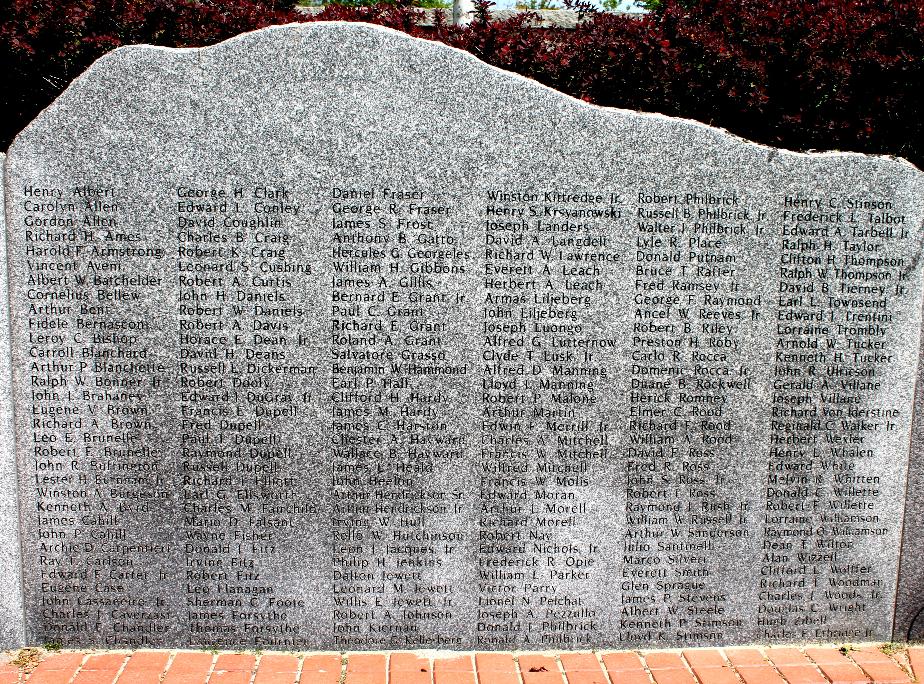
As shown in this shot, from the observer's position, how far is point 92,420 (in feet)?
13.4

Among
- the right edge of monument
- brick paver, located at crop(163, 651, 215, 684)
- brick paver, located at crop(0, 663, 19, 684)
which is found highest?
the right edge of monument

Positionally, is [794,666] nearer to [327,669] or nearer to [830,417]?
[830,417]

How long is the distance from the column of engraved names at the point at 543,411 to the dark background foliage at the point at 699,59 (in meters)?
2.02

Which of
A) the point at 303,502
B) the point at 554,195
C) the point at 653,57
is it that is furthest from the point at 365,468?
the point at 653,57

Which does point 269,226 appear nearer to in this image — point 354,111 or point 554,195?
point 354,111

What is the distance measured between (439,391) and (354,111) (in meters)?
1.77

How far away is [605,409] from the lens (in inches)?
165

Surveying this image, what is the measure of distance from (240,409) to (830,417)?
3.76 meters

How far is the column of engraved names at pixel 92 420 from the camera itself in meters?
3.97

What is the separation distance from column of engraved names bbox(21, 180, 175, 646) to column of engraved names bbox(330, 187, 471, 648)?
1139 millimetres

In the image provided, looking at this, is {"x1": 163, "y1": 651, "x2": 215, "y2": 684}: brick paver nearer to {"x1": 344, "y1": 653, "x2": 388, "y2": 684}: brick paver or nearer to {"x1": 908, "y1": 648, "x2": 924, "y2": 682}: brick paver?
{"x1": 344, "y1": 653, "x2": 388, "y2": 684}: brick paver

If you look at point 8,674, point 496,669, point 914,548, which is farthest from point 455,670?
point 914,548

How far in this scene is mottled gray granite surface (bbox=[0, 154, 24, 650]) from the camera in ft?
13.0

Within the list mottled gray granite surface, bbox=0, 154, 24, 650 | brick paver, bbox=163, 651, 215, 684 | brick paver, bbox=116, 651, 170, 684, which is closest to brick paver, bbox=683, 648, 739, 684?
brick paver, bbox=163, 651, 215, 684
